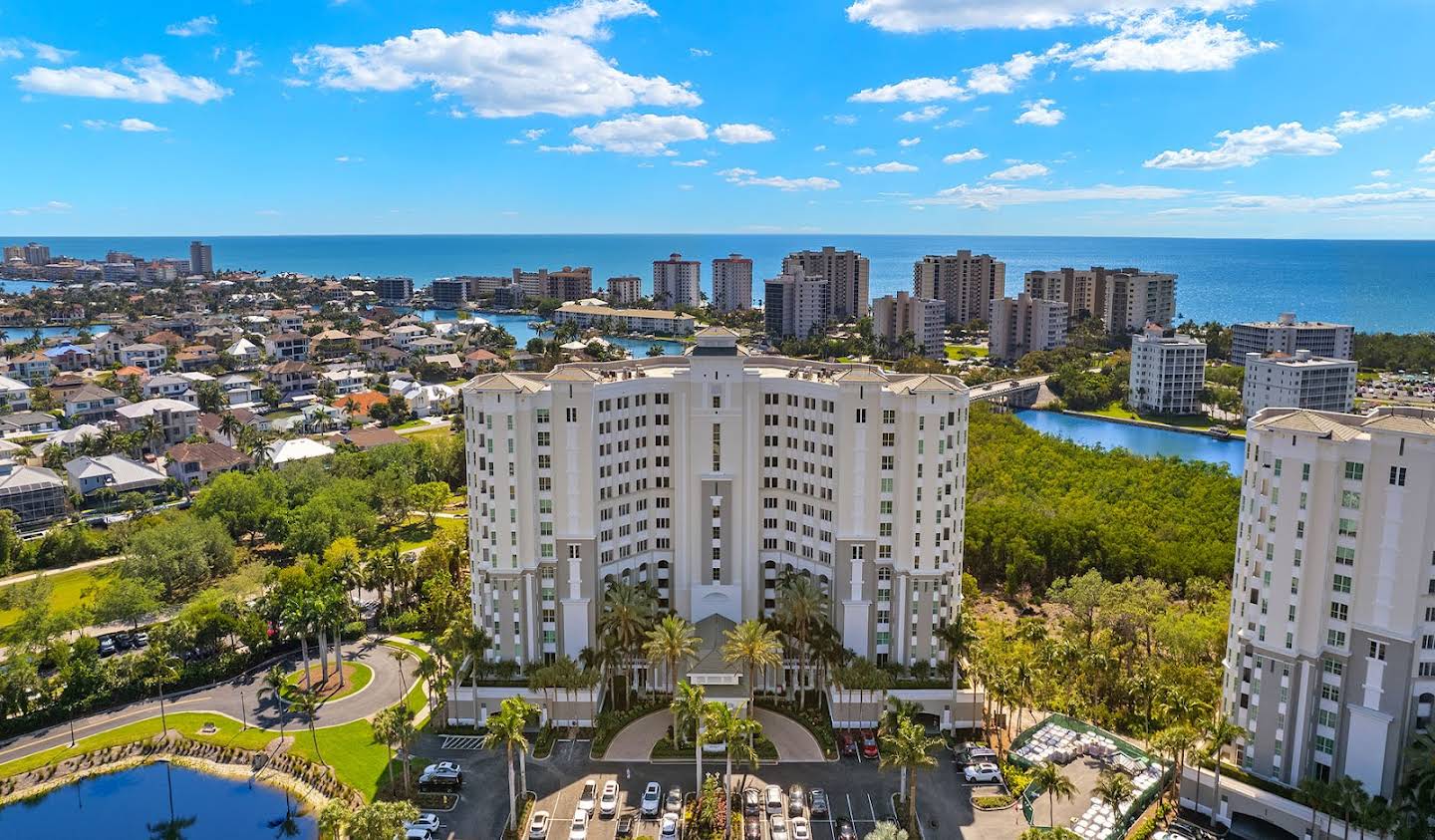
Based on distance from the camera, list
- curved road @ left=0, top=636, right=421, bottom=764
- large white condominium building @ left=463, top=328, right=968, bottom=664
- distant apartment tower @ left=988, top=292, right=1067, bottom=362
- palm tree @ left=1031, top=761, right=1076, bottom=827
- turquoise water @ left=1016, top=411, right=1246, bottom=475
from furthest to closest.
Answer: distant apartment tower @ left=988, top=292, right=1067, bottom=362, turquoise water @ left=1016, top=411, right=1246, bottom=475, large white condominium building @ left=463, top=328, right=968, bottom=664, curved road @ left=0, top=636, right=421, bottom=764, palm tree @ left=1031, top=761, right=1076, bottom=827

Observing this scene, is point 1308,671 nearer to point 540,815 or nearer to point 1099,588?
point 1099,588

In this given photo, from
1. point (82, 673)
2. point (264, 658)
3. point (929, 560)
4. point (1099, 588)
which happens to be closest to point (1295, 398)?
point (1099, 588)

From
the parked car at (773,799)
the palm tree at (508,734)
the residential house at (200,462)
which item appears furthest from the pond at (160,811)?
the residential house at (200,462)

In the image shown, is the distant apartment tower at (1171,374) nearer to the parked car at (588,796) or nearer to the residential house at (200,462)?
the parked car at (588,796)

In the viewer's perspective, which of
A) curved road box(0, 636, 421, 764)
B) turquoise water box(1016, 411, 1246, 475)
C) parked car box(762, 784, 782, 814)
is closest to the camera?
parked car box(762, 784, 782, 814)

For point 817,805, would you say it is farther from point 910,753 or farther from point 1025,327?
point 1025,327

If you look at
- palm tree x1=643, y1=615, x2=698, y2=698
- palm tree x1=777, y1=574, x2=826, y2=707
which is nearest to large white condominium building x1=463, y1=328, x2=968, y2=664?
palm tree x1=777, y1=574, x2=826, y2=707

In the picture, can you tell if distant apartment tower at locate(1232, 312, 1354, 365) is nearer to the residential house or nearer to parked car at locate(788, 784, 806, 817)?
parked car at locate(788, 784, 806, 817)
